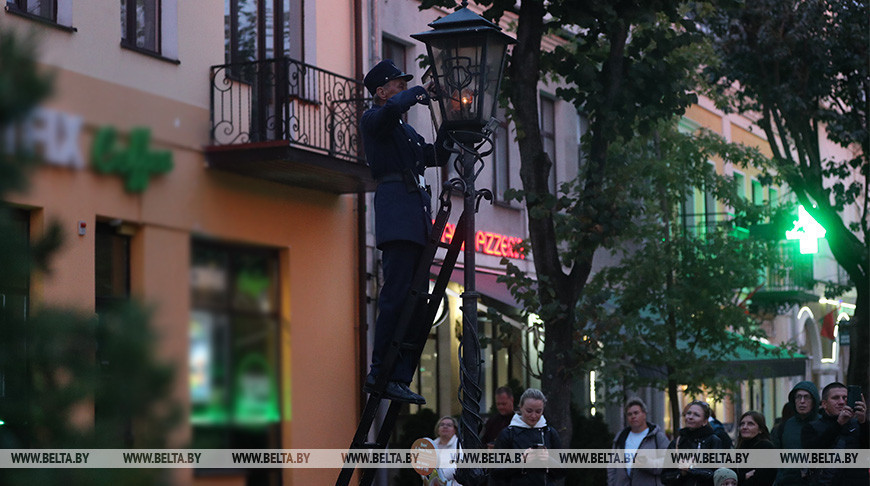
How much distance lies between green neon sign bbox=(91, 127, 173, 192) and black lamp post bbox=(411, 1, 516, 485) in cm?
352

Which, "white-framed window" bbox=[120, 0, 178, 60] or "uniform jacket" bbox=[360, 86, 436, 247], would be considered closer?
"white-framed window" bbox=[120, 0, 178, 60]

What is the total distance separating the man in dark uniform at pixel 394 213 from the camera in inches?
203

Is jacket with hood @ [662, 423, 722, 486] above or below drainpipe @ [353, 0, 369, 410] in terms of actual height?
below

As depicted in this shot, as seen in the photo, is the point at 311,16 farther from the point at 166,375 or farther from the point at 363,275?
the point at 166,375

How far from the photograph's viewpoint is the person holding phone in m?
7.51

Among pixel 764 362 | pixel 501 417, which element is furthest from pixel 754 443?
pixel 764 362

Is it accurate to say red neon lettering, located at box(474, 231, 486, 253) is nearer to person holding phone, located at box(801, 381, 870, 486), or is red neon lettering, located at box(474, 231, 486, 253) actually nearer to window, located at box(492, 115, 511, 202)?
window, located at box(492, 115, 511, 202)

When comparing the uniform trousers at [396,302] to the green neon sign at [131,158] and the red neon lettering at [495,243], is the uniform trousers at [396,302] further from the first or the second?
the red neon lettering at [495,243]

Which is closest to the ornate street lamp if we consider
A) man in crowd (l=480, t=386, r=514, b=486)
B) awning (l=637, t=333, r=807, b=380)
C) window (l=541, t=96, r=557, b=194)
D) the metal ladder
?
the metal ladder

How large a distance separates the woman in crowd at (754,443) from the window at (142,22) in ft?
20.7

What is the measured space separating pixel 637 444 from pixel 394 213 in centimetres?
452

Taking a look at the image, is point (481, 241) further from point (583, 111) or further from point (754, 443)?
point (754, 443)

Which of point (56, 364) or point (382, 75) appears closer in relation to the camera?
point (56, 364)

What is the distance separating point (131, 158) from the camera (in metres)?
1.92
